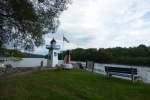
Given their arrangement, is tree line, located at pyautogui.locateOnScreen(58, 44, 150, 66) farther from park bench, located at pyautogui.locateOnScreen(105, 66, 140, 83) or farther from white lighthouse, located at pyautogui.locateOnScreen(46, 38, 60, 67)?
park bench, located at pyautogui.locateOnScreen(105, 66, 140, 83)

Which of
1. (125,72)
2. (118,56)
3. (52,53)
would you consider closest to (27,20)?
(125,72)

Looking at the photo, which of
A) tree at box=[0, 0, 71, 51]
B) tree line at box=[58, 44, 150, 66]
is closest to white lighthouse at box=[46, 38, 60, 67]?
tree at box=[0, 0, 71, 51]

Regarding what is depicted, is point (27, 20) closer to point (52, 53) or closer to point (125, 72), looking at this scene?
point (125, 72)

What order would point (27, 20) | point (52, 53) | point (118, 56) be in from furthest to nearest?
point (118, 56)
point (52, 53)
point (27, 20)

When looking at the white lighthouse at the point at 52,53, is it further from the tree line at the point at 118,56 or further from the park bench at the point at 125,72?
the tree line at the point at 118,56

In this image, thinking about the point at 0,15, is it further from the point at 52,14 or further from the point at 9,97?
the point at 9,97

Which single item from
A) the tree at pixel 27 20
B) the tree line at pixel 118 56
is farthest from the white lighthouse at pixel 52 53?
the tree line at pixel 118 56

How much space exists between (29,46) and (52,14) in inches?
97.4

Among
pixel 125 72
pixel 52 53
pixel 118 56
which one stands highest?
pixel 118 56

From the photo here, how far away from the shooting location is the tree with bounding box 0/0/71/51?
38.8ft

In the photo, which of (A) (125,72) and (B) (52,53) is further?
(B) (52,53)

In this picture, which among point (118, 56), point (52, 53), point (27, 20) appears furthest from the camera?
point (118, 56)

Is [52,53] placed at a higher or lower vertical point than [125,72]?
higher

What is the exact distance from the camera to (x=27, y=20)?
12.4 metres
